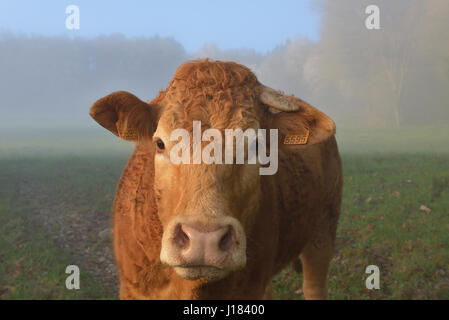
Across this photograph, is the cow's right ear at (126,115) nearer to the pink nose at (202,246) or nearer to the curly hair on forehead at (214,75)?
the curly hair on forehead at (214,75)

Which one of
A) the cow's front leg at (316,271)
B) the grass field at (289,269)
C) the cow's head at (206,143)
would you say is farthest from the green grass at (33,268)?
the cow's head at (206,143)

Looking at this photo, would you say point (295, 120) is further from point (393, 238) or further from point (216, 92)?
point (393, 238)

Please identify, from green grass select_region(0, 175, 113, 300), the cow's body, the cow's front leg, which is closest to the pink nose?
the cow's body

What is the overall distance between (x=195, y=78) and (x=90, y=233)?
634 centimetres

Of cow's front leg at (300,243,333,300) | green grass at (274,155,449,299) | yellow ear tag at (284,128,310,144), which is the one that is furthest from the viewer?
green grass at (274,155,449,299)

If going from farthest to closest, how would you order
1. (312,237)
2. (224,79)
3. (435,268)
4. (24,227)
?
(24,227)
(435,268)
(312,237)
(224,79)

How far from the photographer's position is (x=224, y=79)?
259cm

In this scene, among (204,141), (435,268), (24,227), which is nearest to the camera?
(204,141)

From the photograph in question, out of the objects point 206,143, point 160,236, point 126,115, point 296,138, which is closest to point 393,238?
point 296,138

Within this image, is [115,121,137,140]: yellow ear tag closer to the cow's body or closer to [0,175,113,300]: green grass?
the cow's body

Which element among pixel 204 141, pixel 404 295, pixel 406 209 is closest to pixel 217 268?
pixel 204 141

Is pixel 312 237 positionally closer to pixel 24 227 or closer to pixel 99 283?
pixel 99 283

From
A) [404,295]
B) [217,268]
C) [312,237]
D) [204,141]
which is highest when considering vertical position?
[204,141]

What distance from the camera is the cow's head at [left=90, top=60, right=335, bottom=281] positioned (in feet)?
6.25
